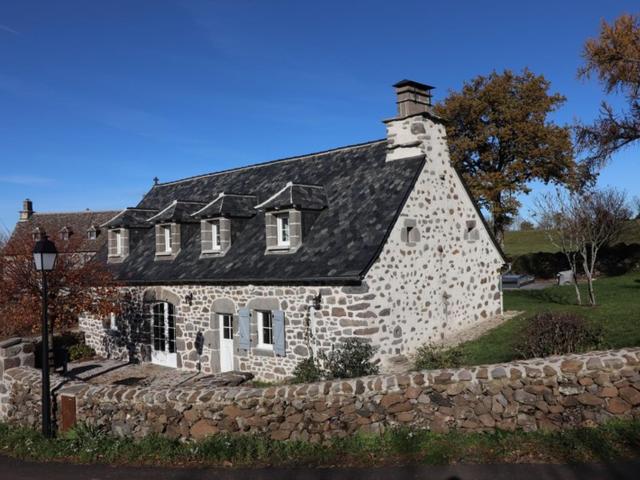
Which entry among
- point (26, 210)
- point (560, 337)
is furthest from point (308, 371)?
point (26, 210)

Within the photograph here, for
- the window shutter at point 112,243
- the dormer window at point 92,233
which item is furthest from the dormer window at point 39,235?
the dormer window at point 92,233

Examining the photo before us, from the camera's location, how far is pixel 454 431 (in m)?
7.90

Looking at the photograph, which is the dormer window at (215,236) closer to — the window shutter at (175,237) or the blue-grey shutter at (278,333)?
the window shutter at (175,237)

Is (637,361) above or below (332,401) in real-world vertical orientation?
above

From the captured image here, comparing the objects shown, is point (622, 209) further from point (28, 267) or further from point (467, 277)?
point (28, 267)

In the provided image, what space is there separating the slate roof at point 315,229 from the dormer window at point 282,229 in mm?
577

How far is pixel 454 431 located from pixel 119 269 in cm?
1561

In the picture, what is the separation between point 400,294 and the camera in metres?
13.7

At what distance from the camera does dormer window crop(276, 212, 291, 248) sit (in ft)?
50.3

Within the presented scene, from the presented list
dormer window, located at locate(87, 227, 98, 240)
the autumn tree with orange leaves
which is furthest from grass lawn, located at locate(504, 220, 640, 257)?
dormer window, located at locate(87, 227, 98, 240)

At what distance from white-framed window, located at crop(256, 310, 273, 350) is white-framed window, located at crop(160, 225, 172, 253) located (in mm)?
5745

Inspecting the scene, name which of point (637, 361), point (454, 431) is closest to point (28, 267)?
point (454, 431)

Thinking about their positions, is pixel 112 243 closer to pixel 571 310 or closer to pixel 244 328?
pixel 244 328

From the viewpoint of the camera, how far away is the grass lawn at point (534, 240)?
126ft
